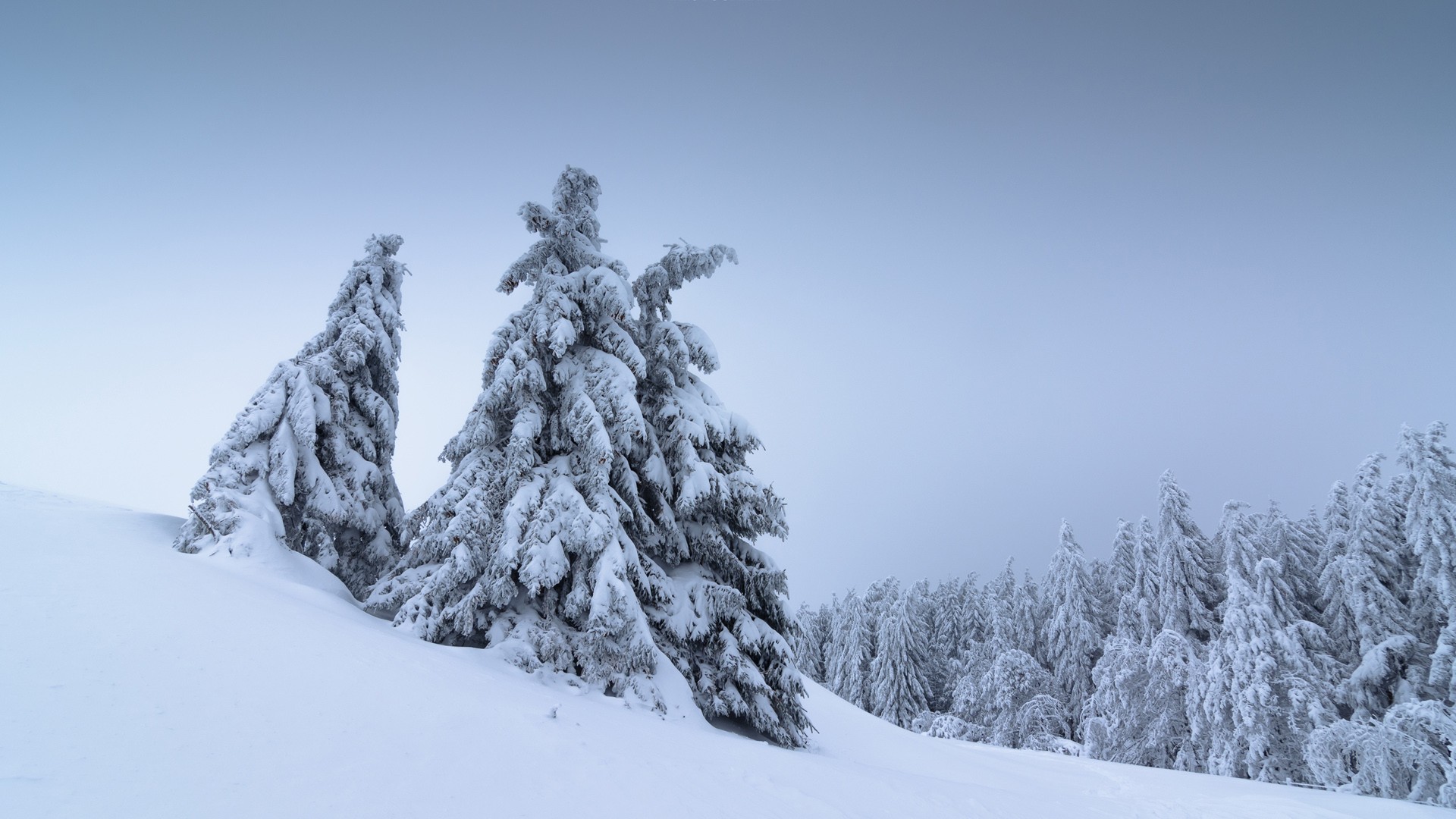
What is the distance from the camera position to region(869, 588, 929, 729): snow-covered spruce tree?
130 feet

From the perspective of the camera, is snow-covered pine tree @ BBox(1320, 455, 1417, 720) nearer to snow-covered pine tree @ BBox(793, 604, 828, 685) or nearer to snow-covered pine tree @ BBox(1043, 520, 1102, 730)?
snow-covered pine tree @ BBox(1043, 520, 1102, 730)

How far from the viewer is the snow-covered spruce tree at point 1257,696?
20.2 m

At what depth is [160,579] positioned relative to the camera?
6.84 meters

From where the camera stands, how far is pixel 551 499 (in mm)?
10109

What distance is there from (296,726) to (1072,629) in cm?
4075

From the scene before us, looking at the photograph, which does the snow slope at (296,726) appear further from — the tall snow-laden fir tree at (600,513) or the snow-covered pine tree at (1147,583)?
the snow-covered pine tree at (1147,583)

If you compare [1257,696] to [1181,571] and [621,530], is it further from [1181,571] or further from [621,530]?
[621,530]

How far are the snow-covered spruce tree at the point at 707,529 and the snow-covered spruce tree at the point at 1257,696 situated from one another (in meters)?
18.0

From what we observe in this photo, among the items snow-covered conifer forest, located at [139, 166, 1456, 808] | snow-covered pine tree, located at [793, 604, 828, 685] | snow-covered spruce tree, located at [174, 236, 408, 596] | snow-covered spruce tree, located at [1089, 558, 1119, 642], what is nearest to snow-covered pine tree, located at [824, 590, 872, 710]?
snow-covered pine tree, located at [793, 604, 828, 685]

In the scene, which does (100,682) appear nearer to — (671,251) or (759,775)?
(759,775)

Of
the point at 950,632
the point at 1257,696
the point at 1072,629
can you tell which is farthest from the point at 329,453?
the point at 950,632

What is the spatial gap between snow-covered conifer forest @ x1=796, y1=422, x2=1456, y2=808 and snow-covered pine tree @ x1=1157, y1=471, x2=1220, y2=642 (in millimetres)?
79

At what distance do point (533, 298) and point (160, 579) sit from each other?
6924mm

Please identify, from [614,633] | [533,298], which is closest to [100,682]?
[614,633]
